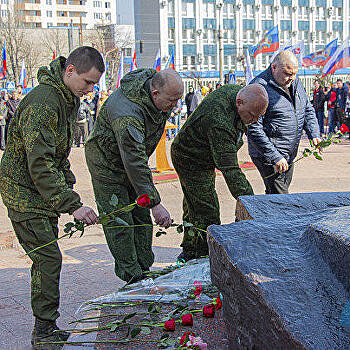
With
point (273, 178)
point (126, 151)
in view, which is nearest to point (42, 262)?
point (126, 151)

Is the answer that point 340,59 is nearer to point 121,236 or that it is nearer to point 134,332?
point 121,236

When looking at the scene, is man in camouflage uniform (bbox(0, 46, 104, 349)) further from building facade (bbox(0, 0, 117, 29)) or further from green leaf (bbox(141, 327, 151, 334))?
building facade (bbox(0, 0, 117, 29))

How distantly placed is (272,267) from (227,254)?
225mm

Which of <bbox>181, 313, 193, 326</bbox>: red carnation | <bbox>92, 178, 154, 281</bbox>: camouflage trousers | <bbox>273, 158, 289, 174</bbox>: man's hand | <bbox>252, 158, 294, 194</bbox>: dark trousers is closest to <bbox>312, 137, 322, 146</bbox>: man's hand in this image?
<bbox>252, 158, 294, 194</bbox>: dark trousers

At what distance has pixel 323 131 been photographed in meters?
21.2

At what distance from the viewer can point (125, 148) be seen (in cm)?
371

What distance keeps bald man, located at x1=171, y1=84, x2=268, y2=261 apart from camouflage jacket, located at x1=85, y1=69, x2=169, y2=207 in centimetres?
37

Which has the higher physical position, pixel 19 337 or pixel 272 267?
pixel 272 267

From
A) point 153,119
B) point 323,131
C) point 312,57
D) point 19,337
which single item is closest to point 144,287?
point 19,337

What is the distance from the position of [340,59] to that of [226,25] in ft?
188

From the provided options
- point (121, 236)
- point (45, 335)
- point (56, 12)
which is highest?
point (56, 12)

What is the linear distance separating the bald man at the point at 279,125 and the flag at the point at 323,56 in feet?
56.1

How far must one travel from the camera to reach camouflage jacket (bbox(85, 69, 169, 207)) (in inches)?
146

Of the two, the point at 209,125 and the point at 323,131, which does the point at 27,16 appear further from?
the point at 209,125
